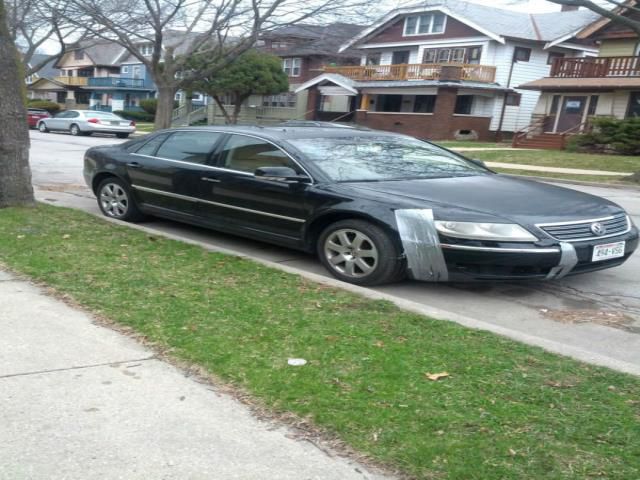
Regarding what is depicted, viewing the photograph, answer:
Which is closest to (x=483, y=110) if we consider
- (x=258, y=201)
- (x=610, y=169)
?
(x=610, y=169)

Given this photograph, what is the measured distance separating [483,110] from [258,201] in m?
31.3

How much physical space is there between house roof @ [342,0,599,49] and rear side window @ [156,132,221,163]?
90.0ft

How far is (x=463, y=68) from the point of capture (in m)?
33.7

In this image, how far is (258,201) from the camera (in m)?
6.10

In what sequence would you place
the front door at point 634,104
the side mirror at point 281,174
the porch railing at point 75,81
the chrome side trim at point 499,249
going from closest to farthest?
the chrome side trim at point 499,249 < the side mirror at point 281,174 < the front door at point 634,104 < the porch railing at point 75,81

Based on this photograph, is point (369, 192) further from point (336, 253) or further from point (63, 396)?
point (63, 396)

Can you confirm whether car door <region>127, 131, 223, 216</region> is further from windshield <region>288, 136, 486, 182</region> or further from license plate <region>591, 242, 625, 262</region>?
license plate <region>591, 242, 625, 262</region>

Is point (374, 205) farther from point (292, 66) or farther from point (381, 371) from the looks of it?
point (292, 66)

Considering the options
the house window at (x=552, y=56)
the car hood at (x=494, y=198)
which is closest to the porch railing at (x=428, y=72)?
the house window at (x=552, y=56)

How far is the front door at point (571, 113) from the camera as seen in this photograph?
2984 cm

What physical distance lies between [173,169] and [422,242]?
10.5 feet

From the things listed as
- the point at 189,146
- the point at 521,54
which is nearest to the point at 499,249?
the point at 189,146

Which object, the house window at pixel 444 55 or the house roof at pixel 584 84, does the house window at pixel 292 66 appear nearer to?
the house window at pixel 444 55

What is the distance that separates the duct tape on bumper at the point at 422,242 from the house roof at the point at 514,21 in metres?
29.7
